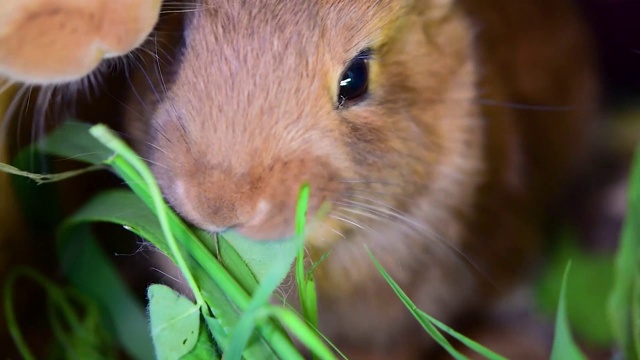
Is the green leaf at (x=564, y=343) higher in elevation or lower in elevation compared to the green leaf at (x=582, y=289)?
lower

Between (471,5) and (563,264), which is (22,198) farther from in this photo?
(563,264)

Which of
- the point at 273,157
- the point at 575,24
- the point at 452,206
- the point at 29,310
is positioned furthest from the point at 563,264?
the point at 29,310

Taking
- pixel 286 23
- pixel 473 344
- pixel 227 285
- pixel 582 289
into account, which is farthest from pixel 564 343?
pixel 582 289

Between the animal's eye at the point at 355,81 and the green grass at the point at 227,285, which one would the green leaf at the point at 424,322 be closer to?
the green grass at the point at 227,285

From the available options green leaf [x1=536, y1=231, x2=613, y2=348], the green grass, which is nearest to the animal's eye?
the green grass

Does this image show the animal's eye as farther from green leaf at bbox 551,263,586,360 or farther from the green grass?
green leaf at bbox 551,263,586,360

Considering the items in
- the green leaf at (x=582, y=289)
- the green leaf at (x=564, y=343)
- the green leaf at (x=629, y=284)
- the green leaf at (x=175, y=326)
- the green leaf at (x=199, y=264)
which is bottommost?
the green leaf at (x=175, y=326)

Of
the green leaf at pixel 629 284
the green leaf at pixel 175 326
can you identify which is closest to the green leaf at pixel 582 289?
the green leaf at pixel 629 284
